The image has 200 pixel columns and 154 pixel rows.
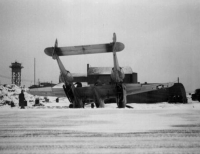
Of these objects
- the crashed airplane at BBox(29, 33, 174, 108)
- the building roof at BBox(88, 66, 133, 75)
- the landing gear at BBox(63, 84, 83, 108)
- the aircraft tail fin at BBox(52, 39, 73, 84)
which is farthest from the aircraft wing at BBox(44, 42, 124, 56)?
the building roof at BBox(88, 66, 133, 75)

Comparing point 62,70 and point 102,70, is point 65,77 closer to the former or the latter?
point 62,70

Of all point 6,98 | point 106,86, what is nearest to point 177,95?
point 106,86

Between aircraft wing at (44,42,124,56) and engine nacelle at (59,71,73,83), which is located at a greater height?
aircraft wing at (44,42,124,56)

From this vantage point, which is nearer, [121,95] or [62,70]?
[62,70]

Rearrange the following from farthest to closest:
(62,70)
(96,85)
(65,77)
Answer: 1. (96,85)
2. (65,77)
3. (62,70)

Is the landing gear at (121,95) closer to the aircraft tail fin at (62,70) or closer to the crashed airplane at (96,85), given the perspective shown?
the crashed airplane at (96,85)

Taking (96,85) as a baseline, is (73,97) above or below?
below

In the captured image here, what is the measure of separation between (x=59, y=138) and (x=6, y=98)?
31.2 metres

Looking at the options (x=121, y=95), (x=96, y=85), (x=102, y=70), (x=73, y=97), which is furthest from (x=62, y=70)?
(x=102, y=70)

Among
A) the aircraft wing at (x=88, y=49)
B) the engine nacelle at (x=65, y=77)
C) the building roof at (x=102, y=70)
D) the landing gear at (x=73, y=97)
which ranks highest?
the building roof at (x=102, y=70)

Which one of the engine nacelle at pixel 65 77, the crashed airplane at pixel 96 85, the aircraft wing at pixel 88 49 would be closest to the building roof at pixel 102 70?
the crashed airplane at pixel 96 85

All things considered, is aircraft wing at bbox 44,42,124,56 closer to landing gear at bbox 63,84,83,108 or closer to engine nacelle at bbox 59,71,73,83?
engine nacelle at bbox 59,71,73,83

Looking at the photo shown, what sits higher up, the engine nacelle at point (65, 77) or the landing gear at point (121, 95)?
the engine nacelle at point (65, 77)

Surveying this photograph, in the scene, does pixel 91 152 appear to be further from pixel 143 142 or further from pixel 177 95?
pixel 177 95
